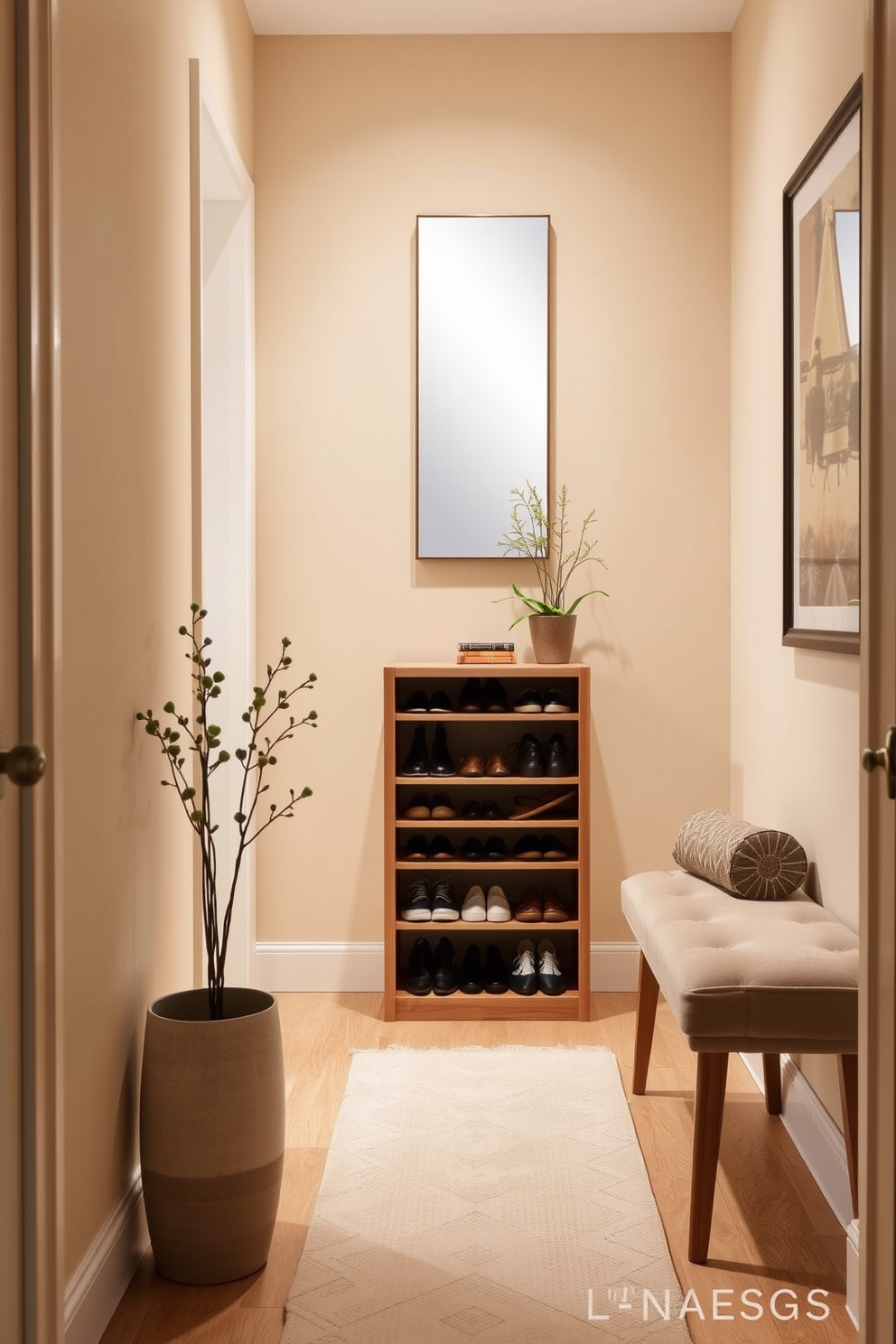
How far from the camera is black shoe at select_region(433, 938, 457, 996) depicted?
11.0 feet

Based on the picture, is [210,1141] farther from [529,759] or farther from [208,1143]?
[529,759]

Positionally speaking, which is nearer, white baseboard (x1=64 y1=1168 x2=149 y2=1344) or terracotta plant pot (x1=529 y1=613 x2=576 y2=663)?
white baseboard (x1=64 y1=1168 x2=149 y2=1344)

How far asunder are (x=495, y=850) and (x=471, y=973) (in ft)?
1.19

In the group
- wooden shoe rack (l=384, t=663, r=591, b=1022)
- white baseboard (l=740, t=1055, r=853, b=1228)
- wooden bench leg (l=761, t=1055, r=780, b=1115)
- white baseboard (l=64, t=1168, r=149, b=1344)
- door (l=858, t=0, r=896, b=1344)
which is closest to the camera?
door (l=858, t=0, r=896, b=1344)

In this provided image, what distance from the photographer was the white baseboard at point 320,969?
3.65 meters

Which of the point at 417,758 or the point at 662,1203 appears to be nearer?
the point at 662,1203

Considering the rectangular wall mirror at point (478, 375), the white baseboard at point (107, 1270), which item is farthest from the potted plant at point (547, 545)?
the white baseboard at point (107, 1270)

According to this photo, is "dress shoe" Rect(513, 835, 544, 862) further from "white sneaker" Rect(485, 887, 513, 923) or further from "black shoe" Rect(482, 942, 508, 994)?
"black shoe" Rect(482, 942, 508, 994)

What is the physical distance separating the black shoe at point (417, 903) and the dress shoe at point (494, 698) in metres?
0.57

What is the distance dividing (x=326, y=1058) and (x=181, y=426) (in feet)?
5.43

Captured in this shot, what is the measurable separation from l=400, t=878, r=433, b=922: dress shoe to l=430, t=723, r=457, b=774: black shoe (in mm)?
367

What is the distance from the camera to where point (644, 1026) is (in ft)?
9.09

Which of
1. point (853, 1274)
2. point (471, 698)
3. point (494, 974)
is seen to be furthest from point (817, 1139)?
point (471, 698)

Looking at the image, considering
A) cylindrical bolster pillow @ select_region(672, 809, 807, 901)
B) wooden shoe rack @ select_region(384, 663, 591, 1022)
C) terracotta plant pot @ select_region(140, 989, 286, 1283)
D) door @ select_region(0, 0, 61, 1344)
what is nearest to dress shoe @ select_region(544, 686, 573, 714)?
wooden shoe rack @ select_region(384, 663, 591, 1022)
